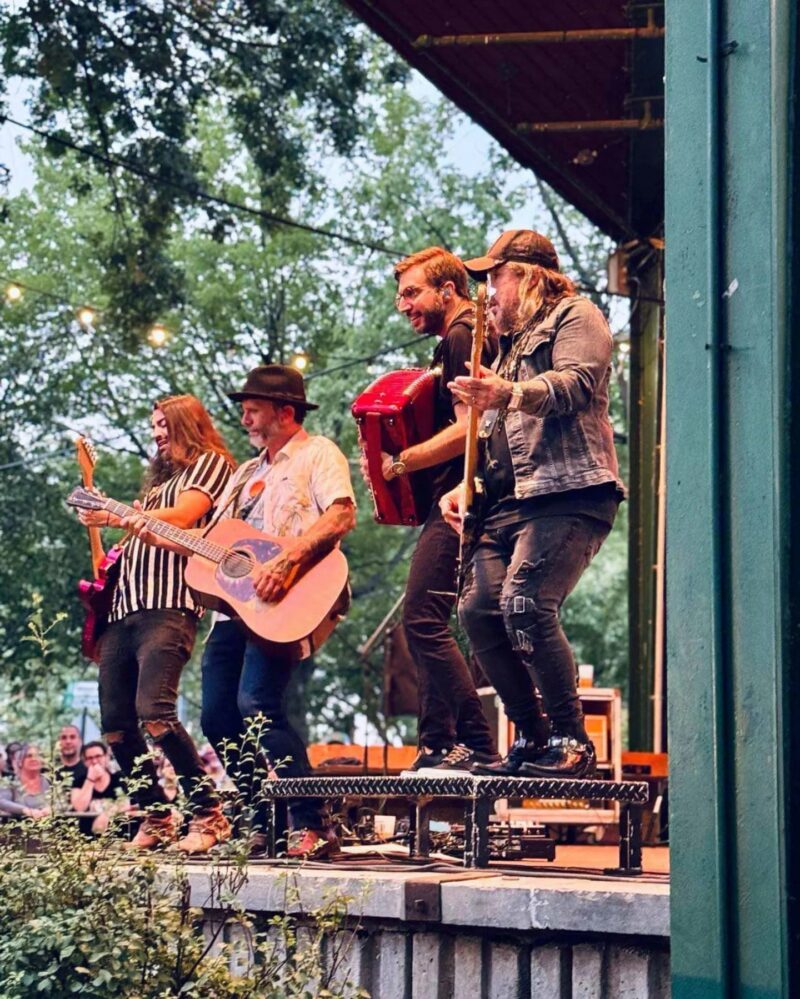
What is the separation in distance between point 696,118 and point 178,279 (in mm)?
14054

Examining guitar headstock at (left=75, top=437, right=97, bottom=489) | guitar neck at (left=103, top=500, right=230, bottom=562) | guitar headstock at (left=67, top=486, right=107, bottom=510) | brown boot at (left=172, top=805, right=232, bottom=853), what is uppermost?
guitar headstock at (left=75, top=437, right=97, bottom=489)

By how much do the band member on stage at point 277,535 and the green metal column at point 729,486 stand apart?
97.5 inches

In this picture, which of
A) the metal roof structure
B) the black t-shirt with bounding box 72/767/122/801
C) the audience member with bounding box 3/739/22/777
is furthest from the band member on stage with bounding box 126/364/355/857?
the audience member with bounding box 3/739/22/777

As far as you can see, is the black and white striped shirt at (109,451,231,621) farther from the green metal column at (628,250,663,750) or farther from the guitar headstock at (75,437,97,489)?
the green metal column at (628,250,663,750)

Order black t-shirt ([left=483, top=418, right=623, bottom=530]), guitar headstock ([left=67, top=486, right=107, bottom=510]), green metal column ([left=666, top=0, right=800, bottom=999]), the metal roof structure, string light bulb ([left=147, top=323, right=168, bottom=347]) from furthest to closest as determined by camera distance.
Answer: string light bulb ([left=147, top=323, right=168, bottom=347])
the metal roof structure
guitar headstock ([left=67, top=486, right=107, bottom=510])
black t-shirt ([left=483, top=418, right=623, bottom=530])
green metal column ([left=666, top=0, right=800, bottom=999])

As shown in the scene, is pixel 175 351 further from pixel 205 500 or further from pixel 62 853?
pixel 62 853

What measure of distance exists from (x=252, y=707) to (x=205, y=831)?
561 millimetres

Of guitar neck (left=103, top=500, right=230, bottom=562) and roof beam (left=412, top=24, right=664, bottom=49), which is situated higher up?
roof beam (left=412, top=24, right=664, bottom=49)

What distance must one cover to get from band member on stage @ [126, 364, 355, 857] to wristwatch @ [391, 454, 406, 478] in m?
0.43

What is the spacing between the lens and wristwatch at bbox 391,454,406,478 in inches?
251

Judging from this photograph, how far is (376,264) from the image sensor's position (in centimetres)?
3384

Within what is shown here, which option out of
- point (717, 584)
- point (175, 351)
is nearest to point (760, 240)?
point (717, 584)

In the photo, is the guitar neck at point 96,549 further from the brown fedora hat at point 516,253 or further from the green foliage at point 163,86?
the green foliage at point 163,86

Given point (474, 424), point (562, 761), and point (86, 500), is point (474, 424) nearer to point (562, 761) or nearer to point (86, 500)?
point (562, 761)
